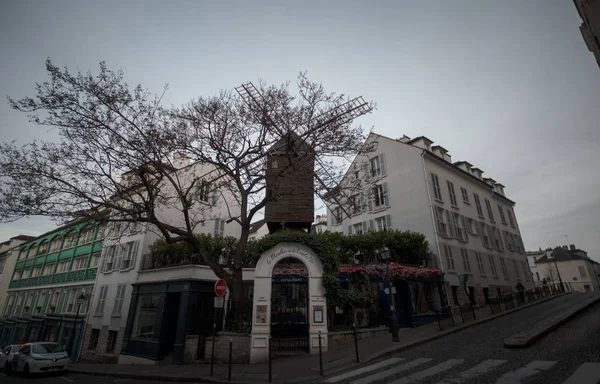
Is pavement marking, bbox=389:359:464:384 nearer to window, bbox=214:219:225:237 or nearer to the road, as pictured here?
the road

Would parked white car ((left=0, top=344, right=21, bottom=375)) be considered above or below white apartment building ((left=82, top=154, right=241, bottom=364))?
below

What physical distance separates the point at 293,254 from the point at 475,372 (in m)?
7.71

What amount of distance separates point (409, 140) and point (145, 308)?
25.2 meters

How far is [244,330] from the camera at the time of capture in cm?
1223

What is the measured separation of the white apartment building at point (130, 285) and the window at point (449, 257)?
53.2ft

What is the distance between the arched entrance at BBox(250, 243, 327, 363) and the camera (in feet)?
38.5

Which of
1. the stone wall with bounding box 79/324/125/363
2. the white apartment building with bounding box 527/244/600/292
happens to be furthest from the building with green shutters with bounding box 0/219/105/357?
the white apartment building with bounding box 527/244/600/292

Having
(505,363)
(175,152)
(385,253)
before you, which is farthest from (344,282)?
(175,152)

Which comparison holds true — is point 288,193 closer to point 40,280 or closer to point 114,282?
point 114,282

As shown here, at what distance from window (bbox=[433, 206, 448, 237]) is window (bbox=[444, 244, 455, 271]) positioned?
101 cm

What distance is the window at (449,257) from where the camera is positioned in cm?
2089

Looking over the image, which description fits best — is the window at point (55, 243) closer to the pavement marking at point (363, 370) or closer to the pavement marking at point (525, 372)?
the pavement marking at point (363, 370)

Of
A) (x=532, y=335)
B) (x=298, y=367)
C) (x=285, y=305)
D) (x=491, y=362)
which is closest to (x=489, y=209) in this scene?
(x=532, y=335)

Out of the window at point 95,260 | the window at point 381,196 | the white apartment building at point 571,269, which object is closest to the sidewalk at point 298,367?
the window at point 381,196
